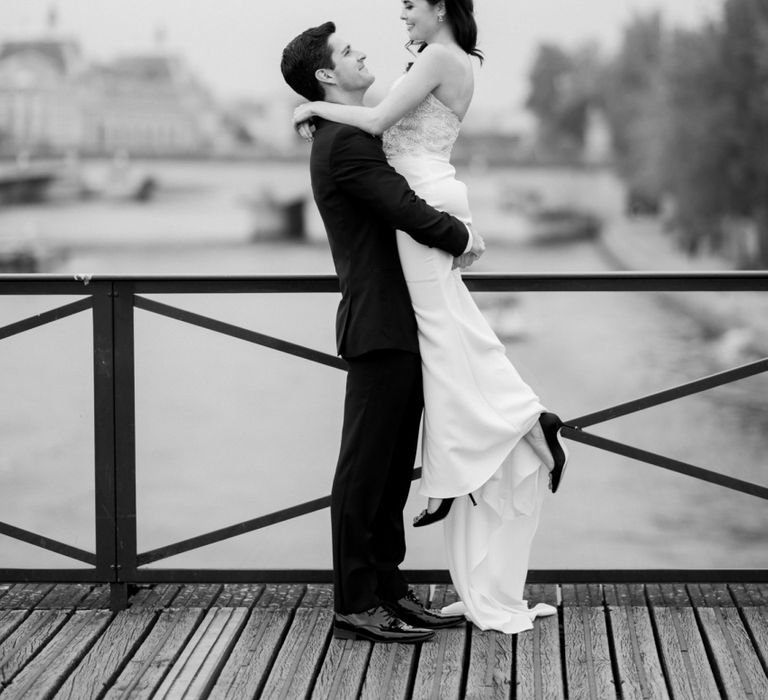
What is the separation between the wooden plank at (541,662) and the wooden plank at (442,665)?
13 centimetres

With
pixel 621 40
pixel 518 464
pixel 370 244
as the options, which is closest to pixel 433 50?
pixel 370 244

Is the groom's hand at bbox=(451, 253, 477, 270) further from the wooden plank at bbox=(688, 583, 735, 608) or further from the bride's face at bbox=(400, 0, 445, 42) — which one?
the wooden plank at bbox=(688, 583, 735, 608)

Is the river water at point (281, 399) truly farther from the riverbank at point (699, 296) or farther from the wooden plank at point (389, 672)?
the wooden plank at point (389, 672)

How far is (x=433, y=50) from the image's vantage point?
2643 millimetres

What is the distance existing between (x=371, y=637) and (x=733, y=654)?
0.83 meters

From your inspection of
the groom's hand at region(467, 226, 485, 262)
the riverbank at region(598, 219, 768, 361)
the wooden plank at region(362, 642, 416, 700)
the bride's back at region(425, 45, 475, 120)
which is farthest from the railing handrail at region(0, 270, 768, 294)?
the riverbank at region(598, 219, 768, 361)

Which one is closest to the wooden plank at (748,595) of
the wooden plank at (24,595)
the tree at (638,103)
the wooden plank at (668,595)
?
the wooden plank at (668,595)

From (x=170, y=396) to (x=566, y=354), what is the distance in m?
31.2

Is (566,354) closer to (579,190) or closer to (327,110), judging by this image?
(579,190)

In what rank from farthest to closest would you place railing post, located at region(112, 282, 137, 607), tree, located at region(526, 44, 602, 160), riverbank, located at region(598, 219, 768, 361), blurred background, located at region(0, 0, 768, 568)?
1. tree, located at region(526, 44, 602, 160)
2. blurred background, located at region(0, 0, 768, 568)
3. riverbank, located at region(598, 219, 768, 361)
4. railing post, located at region(112, 282, 137, 607)

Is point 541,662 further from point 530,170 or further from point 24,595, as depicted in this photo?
point 530,170

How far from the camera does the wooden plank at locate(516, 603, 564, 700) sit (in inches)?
95.3

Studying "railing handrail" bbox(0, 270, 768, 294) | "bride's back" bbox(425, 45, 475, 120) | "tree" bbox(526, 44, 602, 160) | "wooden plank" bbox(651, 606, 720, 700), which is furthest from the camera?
"tree" bbox(526, 44, 602, 160)

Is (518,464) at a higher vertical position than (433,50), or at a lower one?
lower
